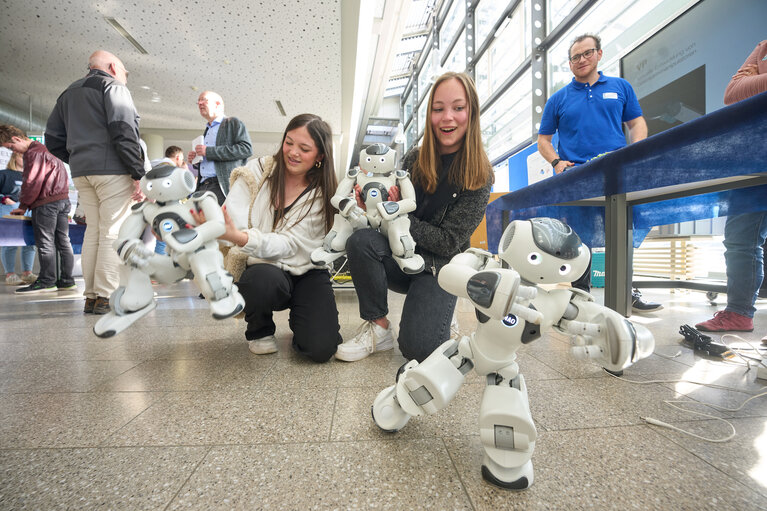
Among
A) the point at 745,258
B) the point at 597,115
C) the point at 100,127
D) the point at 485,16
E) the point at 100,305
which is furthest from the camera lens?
the point at 485,16

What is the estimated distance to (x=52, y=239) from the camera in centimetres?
319

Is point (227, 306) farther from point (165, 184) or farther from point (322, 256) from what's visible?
point (322, 256)

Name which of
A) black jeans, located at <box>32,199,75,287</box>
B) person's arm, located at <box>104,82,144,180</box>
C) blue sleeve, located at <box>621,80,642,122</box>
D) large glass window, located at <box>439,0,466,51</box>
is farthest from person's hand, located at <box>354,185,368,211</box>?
large glass window, located at <box>439,0,466,51</box>

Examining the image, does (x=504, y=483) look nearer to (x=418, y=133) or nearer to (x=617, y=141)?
(x=617, y=141)

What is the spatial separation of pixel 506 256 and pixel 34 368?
1.68 metres

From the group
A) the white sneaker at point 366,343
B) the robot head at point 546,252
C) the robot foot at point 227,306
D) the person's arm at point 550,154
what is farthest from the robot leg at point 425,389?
the person's arm at point 550,154

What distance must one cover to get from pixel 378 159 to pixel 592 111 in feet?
4.35

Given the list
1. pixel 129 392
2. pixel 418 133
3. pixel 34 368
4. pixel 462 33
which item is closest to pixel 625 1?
pixel 462 33

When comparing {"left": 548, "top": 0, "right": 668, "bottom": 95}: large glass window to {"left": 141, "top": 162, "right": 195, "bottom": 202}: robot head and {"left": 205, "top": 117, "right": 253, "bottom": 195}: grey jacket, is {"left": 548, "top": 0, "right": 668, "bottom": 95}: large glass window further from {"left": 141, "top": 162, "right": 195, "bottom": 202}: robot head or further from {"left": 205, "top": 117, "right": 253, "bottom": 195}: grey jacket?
{"left": 141, "top": 162, "right": 195, "bottom": 202}: robot head

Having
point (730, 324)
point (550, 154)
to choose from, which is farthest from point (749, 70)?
point (730, 324)

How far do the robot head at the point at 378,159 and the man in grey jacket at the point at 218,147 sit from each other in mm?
1406

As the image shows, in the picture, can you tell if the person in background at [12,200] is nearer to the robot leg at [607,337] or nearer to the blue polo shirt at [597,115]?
the blue polo shirt at [597,115]

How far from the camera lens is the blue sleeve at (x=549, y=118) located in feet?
6.53

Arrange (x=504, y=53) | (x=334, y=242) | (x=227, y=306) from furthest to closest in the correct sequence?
(x=504, y=53) < (x=334, y=242) < (x=227, y=306)
